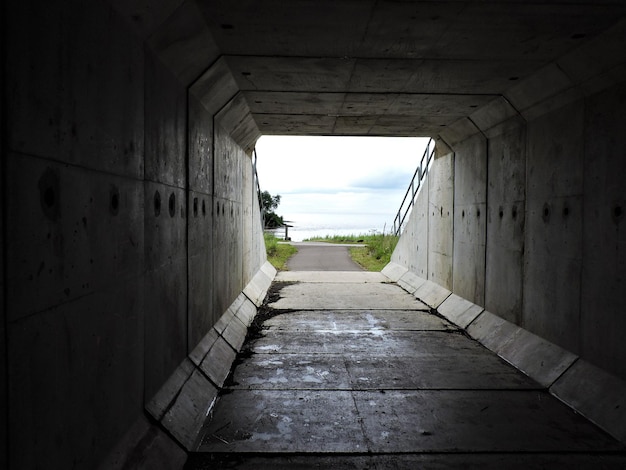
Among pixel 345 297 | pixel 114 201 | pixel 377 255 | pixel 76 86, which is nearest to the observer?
pixel 76 86

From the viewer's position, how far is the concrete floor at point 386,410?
386 centimetres

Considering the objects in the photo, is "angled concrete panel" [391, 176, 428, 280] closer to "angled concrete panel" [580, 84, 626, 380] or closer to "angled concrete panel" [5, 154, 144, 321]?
"angled concrete panel" [580, 84, 626, 380]

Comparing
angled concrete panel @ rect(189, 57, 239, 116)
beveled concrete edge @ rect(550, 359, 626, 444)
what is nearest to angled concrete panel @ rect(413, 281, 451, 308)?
beveled concrete edge @ rect(550, 359, 626, 444)

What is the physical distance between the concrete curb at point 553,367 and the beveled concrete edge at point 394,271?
445cm

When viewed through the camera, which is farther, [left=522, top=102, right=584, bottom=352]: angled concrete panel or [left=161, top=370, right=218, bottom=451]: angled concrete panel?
[left=522, top=102, right=584, bottom=352]: angled concrete panel

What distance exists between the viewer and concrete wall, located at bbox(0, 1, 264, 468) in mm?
2082

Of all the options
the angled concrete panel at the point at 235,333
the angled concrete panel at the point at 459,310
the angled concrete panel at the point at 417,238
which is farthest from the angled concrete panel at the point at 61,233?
the angled concrete panel at the point at 417,238

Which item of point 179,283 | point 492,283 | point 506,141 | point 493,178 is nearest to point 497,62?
point 506,141

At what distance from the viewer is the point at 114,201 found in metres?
3.14

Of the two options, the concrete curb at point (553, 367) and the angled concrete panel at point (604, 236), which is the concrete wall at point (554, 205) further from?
the concrete curb at point (553, 367)

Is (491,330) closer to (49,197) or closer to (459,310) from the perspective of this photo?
(459,310)

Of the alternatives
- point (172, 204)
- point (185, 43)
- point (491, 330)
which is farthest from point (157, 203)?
point (491, 330)

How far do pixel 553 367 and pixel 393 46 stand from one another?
3.98 metres

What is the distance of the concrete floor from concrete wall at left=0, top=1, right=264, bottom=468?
91 centimetres
